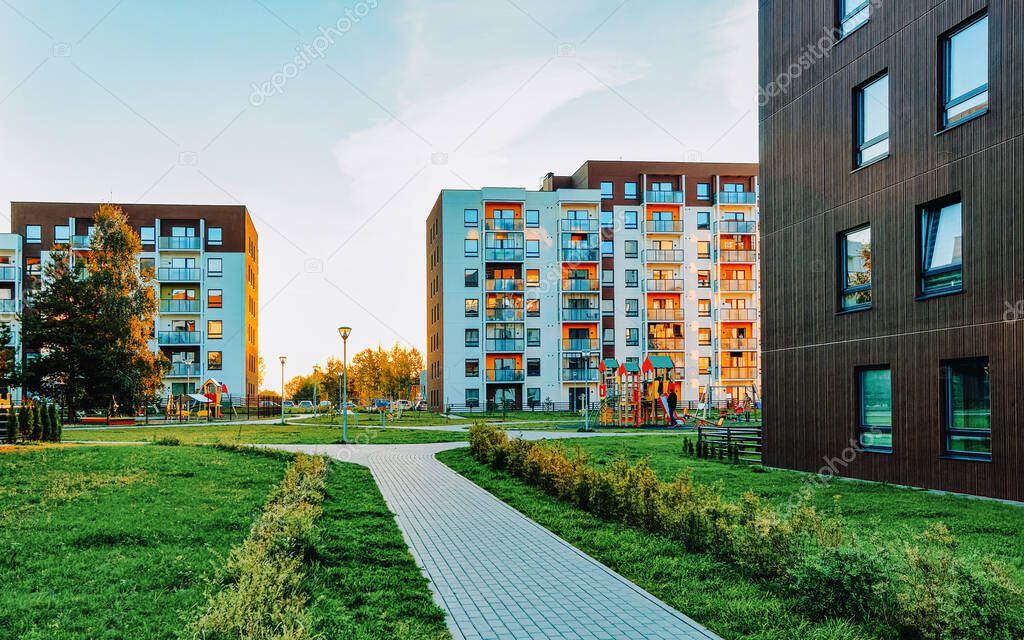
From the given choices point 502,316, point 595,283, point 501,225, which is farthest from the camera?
point 595,283

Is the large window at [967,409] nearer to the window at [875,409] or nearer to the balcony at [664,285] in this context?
the window at [875,409]

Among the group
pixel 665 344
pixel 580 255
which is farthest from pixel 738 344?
pixel 580 255

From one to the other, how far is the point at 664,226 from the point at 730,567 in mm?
60625

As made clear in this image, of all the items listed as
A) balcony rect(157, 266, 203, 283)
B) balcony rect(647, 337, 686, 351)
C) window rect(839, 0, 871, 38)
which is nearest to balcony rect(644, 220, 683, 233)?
balcony rect(647, 337, 686, 351)

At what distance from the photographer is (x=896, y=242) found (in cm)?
1470

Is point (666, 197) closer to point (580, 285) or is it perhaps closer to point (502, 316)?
point (580, 285)

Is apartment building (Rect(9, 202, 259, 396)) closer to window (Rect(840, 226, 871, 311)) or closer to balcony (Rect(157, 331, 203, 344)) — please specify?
balcony (Rect(157, 331, 203, 344))

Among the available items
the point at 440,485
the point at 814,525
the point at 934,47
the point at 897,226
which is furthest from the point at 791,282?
the point at 814,525

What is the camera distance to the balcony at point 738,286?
2621 inches

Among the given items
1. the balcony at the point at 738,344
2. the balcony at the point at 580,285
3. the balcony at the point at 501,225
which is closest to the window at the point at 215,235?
the balcony at the point at 501,225

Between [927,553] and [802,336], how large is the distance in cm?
1201

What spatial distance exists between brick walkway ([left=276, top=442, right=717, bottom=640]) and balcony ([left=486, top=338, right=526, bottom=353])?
49.4 meters

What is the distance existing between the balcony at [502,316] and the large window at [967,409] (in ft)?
167

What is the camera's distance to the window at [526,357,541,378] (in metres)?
63.9
